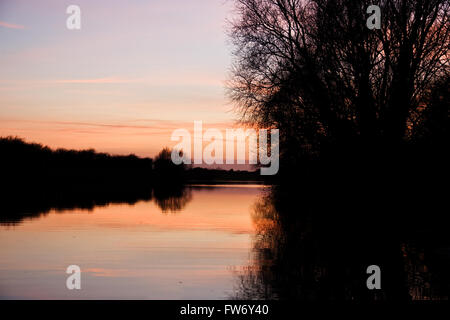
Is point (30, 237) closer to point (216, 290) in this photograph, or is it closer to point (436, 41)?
point (216, 290)

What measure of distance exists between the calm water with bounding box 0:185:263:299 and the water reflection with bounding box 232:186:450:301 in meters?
0.77

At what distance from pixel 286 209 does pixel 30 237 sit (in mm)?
19120

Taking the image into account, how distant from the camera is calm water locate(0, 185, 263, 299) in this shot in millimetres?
10938

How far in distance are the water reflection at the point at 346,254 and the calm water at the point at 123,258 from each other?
77 centimetres

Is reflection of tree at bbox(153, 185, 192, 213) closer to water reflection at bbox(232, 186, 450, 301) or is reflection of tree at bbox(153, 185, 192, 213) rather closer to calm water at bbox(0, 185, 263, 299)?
water reflection at bbox(232, 186, 450, 301)

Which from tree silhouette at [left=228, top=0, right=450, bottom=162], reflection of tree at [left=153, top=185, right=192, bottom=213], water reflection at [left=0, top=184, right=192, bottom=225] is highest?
tree silhouette at [left=228, top=0, right=450, bottom=162]

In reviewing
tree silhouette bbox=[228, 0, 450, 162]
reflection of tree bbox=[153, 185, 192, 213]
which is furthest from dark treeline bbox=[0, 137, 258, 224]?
tree silhouette bbox=[228, 0, 450, 162]

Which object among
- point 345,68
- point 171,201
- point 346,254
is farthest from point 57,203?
point 346,254

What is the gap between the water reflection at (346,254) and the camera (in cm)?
1084

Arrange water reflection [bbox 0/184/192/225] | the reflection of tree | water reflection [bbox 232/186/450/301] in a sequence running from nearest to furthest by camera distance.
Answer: water reflection [bbox 232/186/450/301] < water reflection [bbox 0/184/192/225] < the reflection of tree

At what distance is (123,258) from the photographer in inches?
589

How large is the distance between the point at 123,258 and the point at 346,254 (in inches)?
233

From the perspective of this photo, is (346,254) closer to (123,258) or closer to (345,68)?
(123,258)

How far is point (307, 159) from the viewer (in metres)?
26.1
